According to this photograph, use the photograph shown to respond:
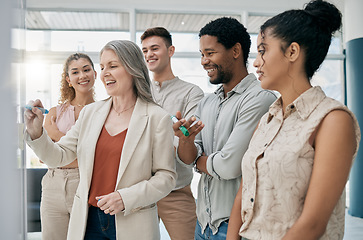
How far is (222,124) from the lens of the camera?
146 centimetres

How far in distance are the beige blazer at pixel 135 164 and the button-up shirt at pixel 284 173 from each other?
45 cm

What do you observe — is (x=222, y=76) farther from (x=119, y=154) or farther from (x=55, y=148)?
(x=55, y=148)

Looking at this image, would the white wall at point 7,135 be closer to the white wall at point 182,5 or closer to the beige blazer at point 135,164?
the beige blazer at point 135,164

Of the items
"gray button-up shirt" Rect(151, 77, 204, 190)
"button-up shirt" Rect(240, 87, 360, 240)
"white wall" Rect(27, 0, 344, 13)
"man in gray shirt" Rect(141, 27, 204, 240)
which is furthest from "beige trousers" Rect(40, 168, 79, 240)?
"white wall" Rect(27, 0, 344, 13)

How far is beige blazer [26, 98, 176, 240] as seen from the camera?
136cm

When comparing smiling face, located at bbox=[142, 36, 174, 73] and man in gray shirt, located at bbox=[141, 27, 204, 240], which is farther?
smiling face, located at bbox=[142, 36, 174, 73]

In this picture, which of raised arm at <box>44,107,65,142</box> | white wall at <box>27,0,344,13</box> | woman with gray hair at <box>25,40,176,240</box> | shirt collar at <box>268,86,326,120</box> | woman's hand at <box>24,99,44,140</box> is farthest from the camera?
white wall at <box>27,0,344,13</box>

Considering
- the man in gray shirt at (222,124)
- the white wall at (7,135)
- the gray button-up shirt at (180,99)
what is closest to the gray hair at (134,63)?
Result: the man in gray shirt at (222,124)

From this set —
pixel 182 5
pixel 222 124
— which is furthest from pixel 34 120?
Answer: pixel 182 5

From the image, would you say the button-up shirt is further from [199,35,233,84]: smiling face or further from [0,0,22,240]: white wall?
[0,0,22,240]: white wall

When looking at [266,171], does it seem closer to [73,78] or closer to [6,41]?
[6,41]

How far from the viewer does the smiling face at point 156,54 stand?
233cm

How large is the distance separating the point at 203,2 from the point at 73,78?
3.47 meters

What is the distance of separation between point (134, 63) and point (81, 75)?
1008 millimetres
